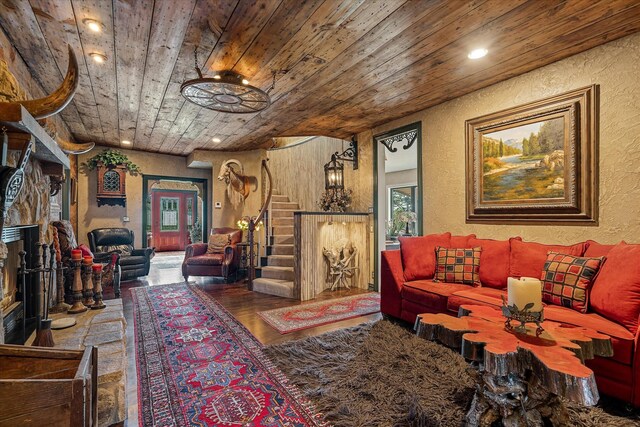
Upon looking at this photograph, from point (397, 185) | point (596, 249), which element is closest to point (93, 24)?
point (596, 249)

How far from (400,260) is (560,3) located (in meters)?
2.51

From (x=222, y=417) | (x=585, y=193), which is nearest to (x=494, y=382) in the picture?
(x=222, y=417)

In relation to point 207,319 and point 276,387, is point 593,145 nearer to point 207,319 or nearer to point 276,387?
point 276,387

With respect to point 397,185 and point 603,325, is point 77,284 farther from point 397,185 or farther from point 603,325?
point 397,185

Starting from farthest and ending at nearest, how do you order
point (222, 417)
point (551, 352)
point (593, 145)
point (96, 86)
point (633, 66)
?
1. point (96, 86)
2. point (593, 145)
3. point (633, 66)
4. point (222, 417)
5. point (551, 352)

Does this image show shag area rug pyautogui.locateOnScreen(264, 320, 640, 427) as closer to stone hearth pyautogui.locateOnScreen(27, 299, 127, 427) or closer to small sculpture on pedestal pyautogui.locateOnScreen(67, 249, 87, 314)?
stone hearth pyautogui.locateOnScreen(27, 299, 127, 427)

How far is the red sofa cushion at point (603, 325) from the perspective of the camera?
1.73 metres

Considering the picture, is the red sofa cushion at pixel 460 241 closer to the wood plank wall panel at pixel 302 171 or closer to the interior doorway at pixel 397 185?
the interior doorway at pixel 397 185

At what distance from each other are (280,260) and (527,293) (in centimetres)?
392

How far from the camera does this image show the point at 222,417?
5.55 ft

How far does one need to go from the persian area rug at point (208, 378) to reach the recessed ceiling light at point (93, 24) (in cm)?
260

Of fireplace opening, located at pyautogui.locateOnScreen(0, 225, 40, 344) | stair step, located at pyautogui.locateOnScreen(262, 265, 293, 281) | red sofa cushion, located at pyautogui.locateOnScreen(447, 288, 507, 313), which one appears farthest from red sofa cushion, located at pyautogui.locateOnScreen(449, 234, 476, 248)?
fireplace opening, located at pyautogui.locateOnScreen(0, 225, 40, 344)

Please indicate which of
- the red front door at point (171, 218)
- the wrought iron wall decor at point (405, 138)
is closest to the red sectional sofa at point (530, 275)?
the wrought iron wall decor at point (405, 138)

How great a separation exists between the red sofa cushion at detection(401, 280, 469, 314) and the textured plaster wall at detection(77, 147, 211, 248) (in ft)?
18.3
